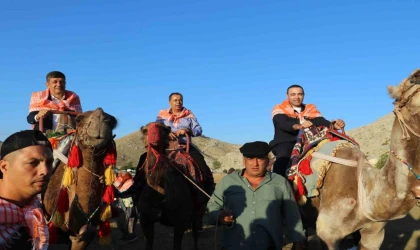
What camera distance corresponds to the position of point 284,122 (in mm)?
→ 7258

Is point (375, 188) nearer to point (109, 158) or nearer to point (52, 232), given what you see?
point (109, 158)

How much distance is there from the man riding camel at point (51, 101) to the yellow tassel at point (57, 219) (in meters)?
2.06

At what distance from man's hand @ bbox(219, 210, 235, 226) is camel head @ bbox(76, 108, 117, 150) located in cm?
185

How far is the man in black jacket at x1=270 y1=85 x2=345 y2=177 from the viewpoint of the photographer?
7.39 metres

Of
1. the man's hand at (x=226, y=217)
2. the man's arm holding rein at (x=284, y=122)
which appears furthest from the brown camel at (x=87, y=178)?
the man's arm holding rein at (x=284, y=122)

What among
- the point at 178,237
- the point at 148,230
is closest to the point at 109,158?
the point at 148,230

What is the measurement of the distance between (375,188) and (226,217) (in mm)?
1980

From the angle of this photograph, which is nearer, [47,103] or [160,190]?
[47,103]

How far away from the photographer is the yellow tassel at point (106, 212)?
18.9 ft

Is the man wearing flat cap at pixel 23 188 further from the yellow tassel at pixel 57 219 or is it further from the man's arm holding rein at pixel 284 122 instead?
the man's arm holding rein at pixel 284 122

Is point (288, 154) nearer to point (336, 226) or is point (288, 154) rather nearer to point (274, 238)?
point (336, 226)

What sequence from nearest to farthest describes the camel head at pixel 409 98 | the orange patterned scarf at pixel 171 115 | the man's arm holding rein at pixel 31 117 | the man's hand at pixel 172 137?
1. the camel head at pixel 409 98
2. the man's arm holding rein at pixel 31 117
3. the man's hand at pixel 172 137
4. the orange patterned scarf at pixel 171 115

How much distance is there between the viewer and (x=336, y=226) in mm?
5625

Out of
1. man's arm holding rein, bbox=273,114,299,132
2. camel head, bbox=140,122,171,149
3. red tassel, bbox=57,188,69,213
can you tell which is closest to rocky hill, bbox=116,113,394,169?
man's arm holding rein, bbox=273,114,299,132
